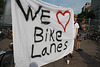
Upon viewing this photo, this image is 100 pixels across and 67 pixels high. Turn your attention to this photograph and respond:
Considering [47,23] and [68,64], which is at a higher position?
[47,23]

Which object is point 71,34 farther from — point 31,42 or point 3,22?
point 3,22

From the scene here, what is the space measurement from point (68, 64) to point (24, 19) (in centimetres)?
244

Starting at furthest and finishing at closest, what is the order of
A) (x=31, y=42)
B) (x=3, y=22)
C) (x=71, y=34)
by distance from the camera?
(x=3, y=22) → (x=71, y=34) → (x=31, y=42)

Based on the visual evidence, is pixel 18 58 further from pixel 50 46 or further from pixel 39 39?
pixel 50 46

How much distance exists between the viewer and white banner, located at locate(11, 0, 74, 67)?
6.27ft

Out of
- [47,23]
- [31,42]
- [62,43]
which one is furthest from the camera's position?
[62,43]

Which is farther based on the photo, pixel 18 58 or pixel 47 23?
pixel 47 23

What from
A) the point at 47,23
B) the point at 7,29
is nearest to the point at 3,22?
the point at 7,29

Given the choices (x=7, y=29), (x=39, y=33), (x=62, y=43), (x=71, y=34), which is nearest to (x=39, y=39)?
(x=39, y=33)

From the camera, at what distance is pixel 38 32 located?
2287mm

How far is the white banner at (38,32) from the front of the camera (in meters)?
1.91

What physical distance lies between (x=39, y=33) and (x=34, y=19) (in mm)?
428

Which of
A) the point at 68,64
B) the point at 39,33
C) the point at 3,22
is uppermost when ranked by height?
the point at 3,22

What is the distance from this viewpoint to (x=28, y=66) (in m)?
2.13
